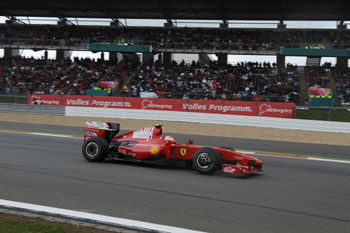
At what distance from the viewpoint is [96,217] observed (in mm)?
4723

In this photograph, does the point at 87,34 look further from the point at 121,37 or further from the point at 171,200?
the point at 171,200

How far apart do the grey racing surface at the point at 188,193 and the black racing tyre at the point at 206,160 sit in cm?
15

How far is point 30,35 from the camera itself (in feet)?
131

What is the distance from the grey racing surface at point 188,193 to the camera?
15.8ft

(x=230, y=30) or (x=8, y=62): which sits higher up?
(x=230, y=30)

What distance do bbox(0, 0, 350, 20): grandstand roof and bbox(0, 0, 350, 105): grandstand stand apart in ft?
0.27

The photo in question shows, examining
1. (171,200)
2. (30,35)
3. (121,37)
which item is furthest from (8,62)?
(171,200)

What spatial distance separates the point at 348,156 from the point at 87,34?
1231 inches

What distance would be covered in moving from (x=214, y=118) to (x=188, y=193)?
50.2 ft

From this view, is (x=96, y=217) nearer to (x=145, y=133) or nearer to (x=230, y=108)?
(x=145, y=133)

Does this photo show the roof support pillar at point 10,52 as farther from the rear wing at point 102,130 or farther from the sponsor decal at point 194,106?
the rear wing at point 102,130

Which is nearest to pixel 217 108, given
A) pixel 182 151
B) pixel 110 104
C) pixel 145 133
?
pixel 110 104

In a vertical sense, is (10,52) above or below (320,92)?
above

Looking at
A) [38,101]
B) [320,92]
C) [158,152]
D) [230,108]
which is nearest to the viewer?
[158,152]
